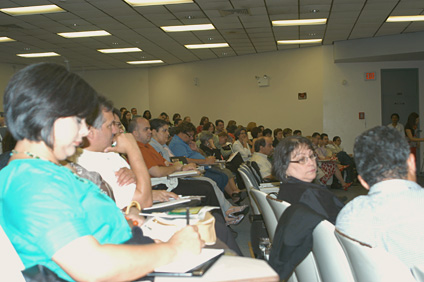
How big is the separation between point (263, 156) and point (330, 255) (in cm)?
433

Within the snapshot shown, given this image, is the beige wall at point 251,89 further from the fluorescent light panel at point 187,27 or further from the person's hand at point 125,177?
the person's hand at point 125,177

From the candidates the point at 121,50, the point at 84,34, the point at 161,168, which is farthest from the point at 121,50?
the point at 161,168

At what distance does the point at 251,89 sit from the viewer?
13.1m

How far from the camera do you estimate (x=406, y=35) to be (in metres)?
10.3

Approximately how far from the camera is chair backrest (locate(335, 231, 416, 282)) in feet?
4.02

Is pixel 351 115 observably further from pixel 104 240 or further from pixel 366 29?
pixel 104 240

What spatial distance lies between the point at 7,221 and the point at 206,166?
5.18m

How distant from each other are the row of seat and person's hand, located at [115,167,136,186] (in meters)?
0.78

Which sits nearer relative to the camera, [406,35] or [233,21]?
[233,21]

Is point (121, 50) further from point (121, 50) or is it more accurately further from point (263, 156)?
point (263, 156)

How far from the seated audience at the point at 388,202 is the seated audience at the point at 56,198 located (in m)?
0.64

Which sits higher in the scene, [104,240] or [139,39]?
[139,39]

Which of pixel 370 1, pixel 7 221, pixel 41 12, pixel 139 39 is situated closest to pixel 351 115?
pixel 370 1

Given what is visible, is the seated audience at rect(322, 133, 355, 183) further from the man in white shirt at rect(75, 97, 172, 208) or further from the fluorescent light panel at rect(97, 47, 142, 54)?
the man in white shirt at rect(75, 97, 172, 208)
